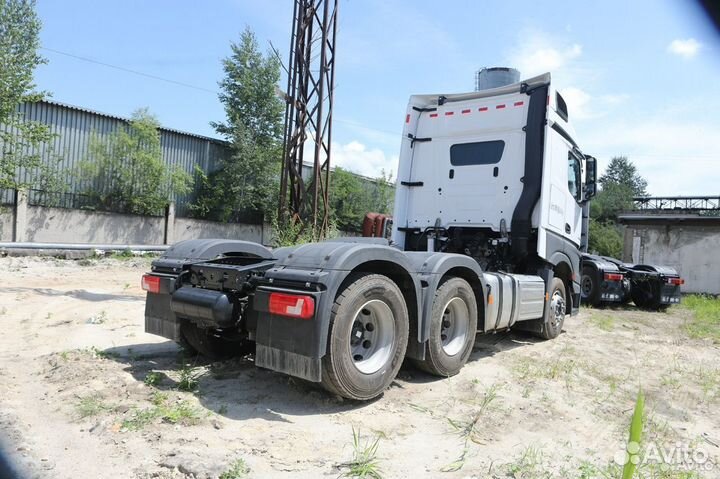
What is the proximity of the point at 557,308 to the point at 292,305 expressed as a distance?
520cm

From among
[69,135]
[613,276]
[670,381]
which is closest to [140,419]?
[670,381]

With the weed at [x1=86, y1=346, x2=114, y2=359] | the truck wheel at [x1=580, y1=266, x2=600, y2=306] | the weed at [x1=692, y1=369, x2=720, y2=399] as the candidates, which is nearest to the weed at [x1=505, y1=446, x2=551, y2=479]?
the weed at [x1=692, y1=369, x2=720, y2=399]

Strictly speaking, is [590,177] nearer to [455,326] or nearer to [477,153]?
[477,153]

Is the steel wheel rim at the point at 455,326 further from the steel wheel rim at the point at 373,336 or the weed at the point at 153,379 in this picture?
the weed at the point at 153,379

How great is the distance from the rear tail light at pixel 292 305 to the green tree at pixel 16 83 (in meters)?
17.2


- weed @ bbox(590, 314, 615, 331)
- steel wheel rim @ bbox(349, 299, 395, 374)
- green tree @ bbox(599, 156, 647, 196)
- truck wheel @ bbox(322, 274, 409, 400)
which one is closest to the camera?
truck wheel @ bbox(322, 274, 409, 400)

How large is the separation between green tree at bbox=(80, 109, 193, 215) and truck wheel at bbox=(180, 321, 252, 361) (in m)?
17.4

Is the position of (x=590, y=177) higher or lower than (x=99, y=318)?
higher

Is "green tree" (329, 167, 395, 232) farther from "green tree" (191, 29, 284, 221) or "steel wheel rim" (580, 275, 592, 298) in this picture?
"steel wheel rim" (580, 275, 592, 298)

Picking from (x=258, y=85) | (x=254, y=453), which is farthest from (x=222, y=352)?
(x=258, y=85)

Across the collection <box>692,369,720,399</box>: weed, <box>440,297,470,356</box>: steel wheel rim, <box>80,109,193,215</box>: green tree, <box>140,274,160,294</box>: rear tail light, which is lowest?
<box>692,369,720,399</box>: weed

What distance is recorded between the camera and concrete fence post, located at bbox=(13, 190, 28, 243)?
17.3m

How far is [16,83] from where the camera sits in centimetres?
1642

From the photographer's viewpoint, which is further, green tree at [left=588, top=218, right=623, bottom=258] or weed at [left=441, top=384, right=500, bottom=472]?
green tree at [left=588, top=218, right=623, bottom=258]
